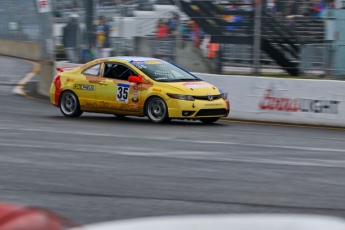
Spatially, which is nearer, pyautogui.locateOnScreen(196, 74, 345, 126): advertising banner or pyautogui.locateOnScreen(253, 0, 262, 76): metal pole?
pyautogui.locateOnScreen(196, 74, 345, 126): advertising banner

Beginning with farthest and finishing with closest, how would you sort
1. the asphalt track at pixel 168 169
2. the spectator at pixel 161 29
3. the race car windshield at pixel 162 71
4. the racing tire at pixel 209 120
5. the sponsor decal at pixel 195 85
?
the spectator at pixel 161 29, the race car windshield at pixel 162 71, the racing tire at pixel 209 120, the sponsor decal at pixel 195 85, the asphalt track at pixel 168 169

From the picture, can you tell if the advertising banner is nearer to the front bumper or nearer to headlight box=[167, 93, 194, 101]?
the front bumper

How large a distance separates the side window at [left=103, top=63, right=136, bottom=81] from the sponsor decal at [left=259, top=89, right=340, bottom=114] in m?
3.23

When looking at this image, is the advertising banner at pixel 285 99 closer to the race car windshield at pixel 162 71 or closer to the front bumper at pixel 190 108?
the race car windshield at pixel 162 71

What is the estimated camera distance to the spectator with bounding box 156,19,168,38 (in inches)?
804

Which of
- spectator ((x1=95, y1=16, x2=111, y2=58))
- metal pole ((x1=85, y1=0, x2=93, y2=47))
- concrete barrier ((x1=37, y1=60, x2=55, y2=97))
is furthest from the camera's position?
concrete barrier ((x1=37, y1=60, x2=55, y2=97))

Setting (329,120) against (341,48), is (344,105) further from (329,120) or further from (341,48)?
(341,48)

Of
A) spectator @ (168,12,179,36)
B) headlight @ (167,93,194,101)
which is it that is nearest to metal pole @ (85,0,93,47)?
spectator @ (168,12,179,36)

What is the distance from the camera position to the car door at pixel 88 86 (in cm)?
1603

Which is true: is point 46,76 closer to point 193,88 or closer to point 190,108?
point 193,88

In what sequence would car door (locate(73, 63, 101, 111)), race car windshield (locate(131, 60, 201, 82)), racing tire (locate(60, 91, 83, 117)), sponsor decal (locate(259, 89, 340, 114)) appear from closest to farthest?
race car windshield (locate(131, 60, 201, 82)) < sponsor decal (locate(259, 89, 340, 114)) < car door (locate(73, 63, 101, 111)) < racing tire (locate(60, 91, 83, 117))

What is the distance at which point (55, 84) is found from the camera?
666 inches

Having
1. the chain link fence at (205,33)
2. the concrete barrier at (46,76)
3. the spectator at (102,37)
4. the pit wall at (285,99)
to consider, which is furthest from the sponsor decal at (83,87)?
the concrete barrier at (46,76)

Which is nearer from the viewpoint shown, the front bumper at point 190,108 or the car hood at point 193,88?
the front bumper at point 190,108
